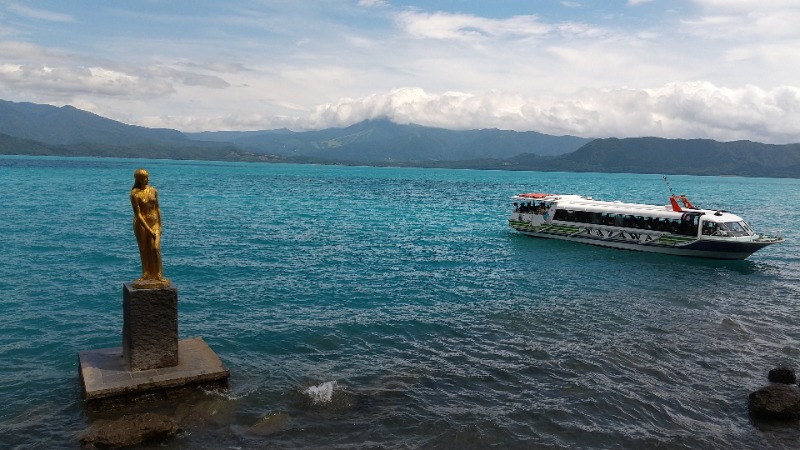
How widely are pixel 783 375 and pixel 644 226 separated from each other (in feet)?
87.1

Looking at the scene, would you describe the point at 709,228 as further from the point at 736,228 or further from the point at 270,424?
the point at 270,424

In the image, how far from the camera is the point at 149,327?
14031mm

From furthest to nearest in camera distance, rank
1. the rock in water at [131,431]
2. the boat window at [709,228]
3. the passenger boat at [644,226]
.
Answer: the boat window at [709,228] < the passenger boat at [644,226] < the rock in water at [131,431]

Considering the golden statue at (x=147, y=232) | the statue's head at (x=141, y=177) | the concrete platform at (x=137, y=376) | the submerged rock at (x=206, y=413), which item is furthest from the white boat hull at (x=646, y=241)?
the statue's head at (x=141, y=177)

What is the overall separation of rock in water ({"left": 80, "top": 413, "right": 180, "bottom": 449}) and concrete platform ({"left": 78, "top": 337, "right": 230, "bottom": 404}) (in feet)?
3.37

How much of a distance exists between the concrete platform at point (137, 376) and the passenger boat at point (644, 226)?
35.7 metres

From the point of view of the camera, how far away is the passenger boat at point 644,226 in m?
38.5

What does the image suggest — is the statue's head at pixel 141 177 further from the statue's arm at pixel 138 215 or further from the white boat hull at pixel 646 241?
the white boat hull at pixel 646 241

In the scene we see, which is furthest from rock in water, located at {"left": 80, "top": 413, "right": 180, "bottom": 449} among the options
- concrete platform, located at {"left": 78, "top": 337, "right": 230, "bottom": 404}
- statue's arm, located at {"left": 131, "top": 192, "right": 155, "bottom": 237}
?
statue's arm, located at {"left": 131, "top": 192, "right": 155, "bottom": 237}

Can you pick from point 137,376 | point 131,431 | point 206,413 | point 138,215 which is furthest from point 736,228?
point 131,431

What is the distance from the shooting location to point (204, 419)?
43.2 ft

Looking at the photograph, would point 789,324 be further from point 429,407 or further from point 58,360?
point 58,360

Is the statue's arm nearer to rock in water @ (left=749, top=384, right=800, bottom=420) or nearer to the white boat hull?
rock in water @ (left=749, top=384, right=800, bottom=420)

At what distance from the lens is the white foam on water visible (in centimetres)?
1473
